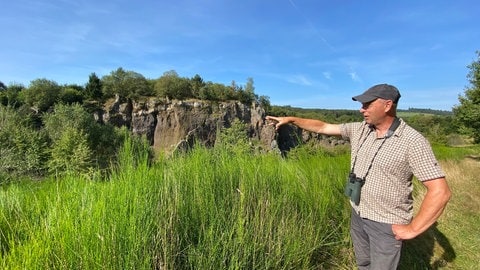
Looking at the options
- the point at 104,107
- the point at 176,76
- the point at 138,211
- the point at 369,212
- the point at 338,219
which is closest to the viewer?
the point at 138,211

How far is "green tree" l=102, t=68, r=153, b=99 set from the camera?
233 ft

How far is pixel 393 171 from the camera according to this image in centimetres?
259

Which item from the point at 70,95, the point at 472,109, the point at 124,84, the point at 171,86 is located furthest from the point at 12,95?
the point at 472,109

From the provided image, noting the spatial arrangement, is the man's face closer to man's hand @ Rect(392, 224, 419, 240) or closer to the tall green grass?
man's hand @ Rect(392, 224, 419, 240)

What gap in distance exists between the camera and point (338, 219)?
423 centimetres

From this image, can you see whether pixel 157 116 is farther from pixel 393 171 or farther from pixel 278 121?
pixel 393 171

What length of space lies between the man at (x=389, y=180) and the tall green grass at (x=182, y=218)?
734mm

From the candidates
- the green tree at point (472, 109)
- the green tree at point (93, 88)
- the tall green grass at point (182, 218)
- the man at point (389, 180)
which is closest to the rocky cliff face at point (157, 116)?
the green tree at point (93, 88)

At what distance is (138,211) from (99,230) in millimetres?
283

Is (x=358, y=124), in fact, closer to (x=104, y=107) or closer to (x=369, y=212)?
(x=369, y=212)

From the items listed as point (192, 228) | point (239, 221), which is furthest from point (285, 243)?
point (192, 228)

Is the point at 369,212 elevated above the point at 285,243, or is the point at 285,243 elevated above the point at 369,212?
the point at 369,212

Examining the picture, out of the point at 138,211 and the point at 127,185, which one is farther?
the point at 127,185

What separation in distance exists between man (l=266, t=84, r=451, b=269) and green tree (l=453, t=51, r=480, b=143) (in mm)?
22510
